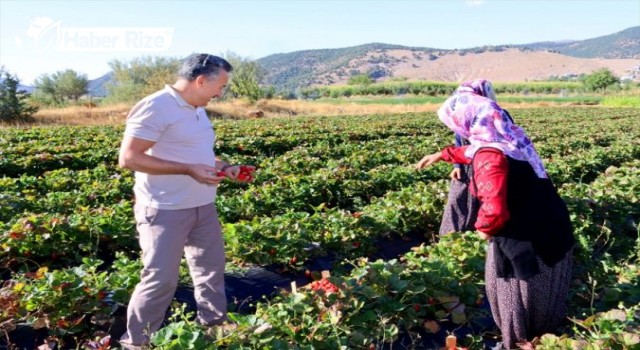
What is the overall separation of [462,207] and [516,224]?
5.97 feet

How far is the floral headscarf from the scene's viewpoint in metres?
2.90

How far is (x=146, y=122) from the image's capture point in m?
2.68

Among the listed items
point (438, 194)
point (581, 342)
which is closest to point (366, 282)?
point (581, 342)

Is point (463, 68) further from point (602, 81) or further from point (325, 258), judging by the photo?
point (325, 258)

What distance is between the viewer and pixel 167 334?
2.25 m

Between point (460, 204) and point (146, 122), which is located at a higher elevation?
point (146, 122)

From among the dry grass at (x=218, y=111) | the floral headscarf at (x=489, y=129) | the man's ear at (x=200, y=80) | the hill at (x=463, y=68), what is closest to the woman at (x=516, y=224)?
the floral headscarf at (x=489, y=129)

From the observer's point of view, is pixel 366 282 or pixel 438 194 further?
pixel 438 194

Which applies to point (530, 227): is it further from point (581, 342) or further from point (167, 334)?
point (167, 334)

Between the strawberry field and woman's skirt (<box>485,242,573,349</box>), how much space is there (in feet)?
0.49

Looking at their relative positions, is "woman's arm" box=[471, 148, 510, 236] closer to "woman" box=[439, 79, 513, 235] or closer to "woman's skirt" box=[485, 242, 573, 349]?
"woman's skirt" box=[485, 242, 573, 349]

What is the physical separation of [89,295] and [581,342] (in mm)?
2865

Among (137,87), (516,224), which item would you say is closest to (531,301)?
(516,224)

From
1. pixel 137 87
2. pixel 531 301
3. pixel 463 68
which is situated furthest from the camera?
pixel 463 68
